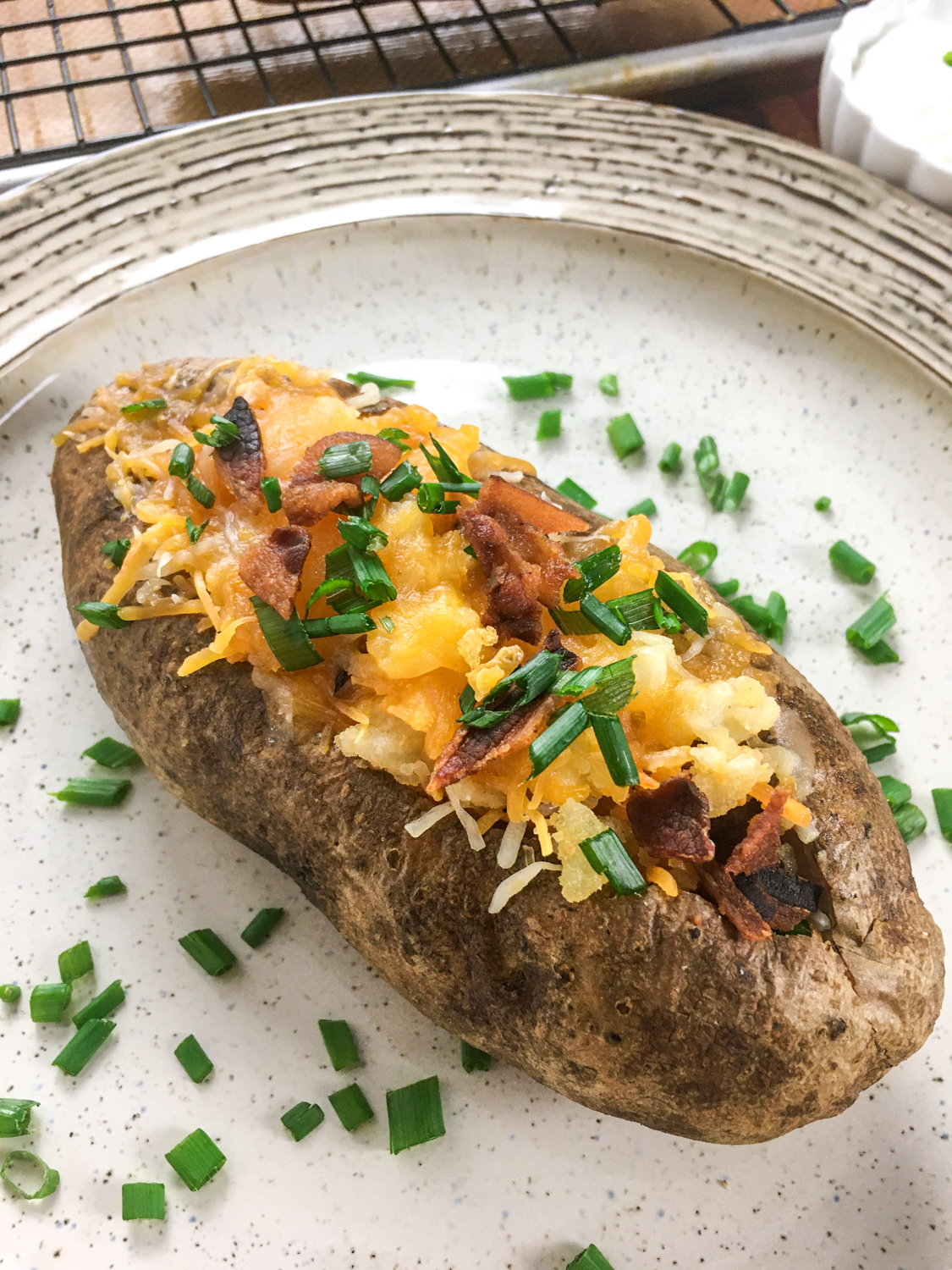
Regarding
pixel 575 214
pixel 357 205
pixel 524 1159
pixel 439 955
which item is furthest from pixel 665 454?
pixel 524 1159

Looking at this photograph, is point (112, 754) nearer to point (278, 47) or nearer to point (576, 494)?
point (576, 494)

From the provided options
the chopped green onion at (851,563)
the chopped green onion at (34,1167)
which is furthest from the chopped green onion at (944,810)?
the chopped green onion at (34,1167)

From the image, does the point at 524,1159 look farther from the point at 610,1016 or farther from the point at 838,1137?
the point at 838,1137

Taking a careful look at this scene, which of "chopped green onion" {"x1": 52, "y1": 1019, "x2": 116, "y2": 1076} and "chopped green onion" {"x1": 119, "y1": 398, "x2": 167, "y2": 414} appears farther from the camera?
"chopped green onion" {"x1": 119, "y1": 398, "x2": 167, "y2": 414}

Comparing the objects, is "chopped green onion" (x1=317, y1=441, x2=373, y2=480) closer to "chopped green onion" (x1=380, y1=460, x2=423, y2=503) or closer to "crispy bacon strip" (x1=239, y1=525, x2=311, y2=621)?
"chopped green onion" (x1=380, y1=460, x2=423, y2=503)

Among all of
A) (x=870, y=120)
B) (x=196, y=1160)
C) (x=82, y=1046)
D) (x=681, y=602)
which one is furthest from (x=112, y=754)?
(x=870, y=120)

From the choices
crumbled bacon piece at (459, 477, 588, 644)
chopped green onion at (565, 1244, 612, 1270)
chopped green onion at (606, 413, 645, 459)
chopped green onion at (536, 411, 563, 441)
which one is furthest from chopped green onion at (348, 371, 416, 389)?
chopped green onion at (565, 1244, 612, 1270)
